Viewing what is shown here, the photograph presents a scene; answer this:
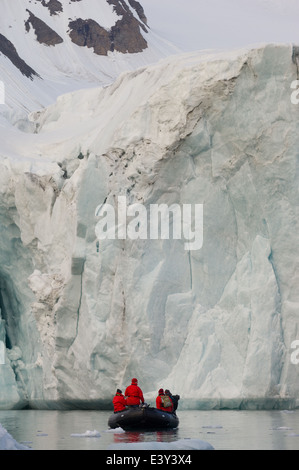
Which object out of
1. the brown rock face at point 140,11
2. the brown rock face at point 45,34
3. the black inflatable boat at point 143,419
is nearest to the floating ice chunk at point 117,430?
the black inflatable boat at point 143,419

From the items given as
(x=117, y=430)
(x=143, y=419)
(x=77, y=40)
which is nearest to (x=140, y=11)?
(x=77, y=40)

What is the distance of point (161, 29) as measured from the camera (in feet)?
274

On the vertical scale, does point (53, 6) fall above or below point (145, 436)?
above

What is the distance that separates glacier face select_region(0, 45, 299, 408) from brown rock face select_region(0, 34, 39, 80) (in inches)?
1860

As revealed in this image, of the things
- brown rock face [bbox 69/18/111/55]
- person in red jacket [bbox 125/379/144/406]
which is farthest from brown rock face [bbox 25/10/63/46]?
person in red jacket [bbox 125/379/144/406]

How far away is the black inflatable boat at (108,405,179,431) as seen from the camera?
17.8 metres

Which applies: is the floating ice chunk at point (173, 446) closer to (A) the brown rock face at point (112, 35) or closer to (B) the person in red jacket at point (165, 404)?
(B) the person in red jacket at point (165, 404)

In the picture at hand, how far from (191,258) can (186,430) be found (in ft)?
21.9

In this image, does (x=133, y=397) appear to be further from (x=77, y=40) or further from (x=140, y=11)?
(x=140, y=11)

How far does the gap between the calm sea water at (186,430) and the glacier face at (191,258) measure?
1.11 m

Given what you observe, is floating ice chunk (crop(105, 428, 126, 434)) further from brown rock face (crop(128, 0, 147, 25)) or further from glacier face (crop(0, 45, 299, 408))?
brown rock face (crop(128, 0, 147, 25))

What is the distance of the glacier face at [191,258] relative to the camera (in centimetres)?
2244

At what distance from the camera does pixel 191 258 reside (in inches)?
921
